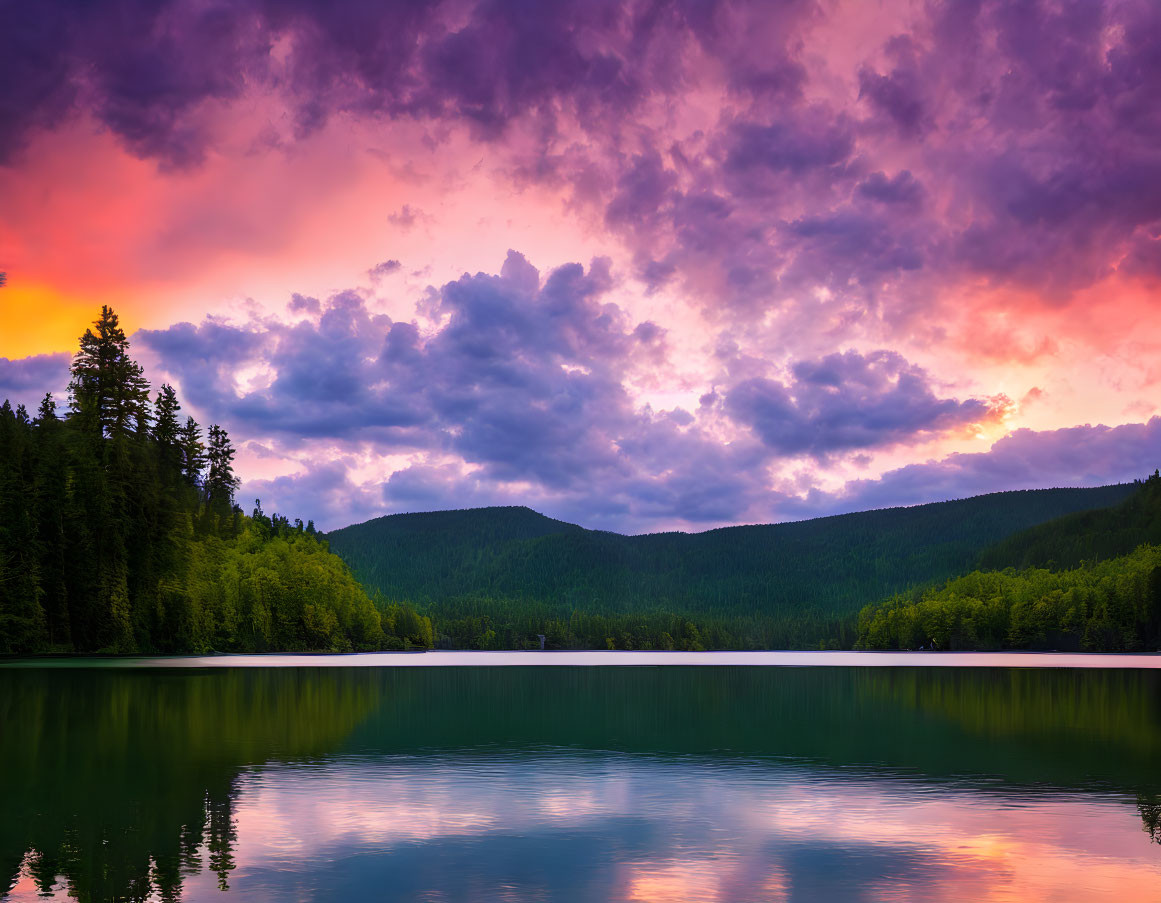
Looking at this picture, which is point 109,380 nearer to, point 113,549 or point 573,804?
point 113,549

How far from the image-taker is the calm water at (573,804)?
53.0 ft

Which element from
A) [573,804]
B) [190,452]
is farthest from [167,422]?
[573,804]

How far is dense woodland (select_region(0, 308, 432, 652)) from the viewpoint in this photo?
94.6 metres

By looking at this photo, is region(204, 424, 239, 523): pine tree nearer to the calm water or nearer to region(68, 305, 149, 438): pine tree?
region(68, 305, 149, 438): pine tree

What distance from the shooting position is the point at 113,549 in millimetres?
101375

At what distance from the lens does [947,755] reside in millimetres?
31359

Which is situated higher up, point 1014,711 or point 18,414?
point 18,414

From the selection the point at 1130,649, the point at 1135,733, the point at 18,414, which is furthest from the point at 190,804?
the point at 1130,649

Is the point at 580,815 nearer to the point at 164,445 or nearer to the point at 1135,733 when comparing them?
the point at 1135,733

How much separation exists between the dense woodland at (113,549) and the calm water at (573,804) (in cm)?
5539

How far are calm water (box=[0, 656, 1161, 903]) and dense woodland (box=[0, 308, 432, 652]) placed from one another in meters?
55.4

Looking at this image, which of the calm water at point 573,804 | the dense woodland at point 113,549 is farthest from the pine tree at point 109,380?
the calm water at point 573,804

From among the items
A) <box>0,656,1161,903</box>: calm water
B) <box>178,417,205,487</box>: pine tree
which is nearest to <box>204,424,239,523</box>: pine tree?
<box>178,417,205,487</box>: pine tree

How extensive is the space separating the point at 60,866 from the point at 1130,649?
19785 cm
